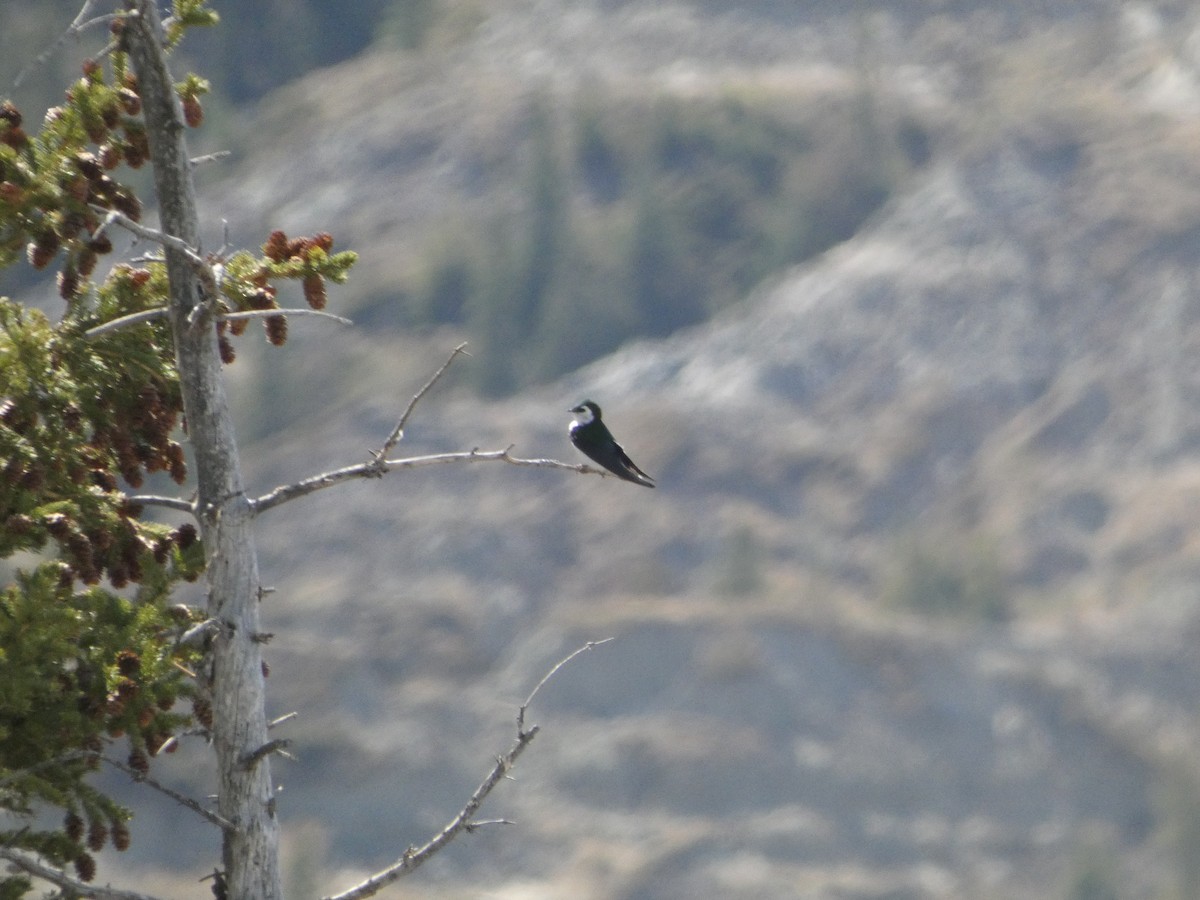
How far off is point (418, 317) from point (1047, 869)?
76.1 m

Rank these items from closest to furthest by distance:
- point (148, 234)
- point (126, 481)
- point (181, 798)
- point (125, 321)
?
point (148, 234)
point (181, 798)
point (125, 321)
point (126, 481)

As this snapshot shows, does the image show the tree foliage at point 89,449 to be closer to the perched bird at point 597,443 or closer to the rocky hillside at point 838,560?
the perched bird at point 597,443

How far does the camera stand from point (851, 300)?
13700cm

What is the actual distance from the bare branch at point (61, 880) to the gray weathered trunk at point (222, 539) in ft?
1.56

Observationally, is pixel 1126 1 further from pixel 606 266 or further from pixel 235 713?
pixel 235 713

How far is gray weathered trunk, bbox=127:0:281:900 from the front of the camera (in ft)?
24.9

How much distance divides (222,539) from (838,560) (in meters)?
112

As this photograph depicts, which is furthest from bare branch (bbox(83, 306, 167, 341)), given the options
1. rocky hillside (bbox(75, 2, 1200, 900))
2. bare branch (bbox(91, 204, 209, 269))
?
rocky hillside (bbox(75, 2, 1200, 900))

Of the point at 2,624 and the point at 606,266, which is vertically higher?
the point at 606,266

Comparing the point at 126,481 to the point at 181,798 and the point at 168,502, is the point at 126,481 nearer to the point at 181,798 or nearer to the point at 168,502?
the point at 168,502

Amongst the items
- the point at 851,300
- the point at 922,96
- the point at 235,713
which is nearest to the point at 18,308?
the point at 235,713

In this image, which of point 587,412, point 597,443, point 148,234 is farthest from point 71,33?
point 587,412

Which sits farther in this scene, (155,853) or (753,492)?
(753,492)

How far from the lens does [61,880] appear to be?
7023mm
